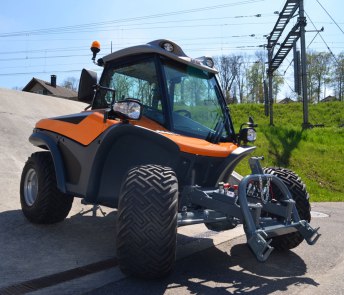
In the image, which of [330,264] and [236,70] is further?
[236,70]

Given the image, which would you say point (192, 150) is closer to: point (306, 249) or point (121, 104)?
point (121, 104)

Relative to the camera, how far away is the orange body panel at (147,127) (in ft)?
14.3

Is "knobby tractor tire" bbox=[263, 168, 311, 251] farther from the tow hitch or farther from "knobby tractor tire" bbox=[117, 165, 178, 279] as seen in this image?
"knobby tractor tire" bbox=[117, 165, 178, 279]

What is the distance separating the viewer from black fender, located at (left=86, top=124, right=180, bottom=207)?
4215 mm

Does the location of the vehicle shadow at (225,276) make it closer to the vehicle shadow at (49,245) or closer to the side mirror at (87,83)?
the vehicle shadow at (49,245)

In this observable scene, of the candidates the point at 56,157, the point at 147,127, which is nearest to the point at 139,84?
the point at 147,127

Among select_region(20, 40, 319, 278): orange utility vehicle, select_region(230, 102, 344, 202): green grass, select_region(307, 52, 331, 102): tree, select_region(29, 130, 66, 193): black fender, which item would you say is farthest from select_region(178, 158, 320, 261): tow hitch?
select_region(307, 52, 331, 102): tree

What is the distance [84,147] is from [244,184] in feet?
6.72

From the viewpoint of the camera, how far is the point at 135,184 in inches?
145

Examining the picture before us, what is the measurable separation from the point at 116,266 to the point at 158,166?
1.19 m

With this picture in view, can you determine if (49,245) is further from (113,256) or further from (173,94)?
(173,94)

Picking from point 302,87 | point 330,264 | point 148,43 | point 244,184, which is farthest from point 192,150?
point 302,87

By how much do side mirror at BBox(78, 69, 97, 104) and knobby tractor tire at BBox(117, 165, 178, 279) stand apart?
6.44 ft

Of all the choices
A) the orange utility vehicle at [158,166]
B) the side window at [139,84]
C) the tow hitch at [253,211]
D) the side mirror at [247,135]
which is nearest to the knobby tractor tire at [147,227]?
the orange utility vehicle at [158,166]
